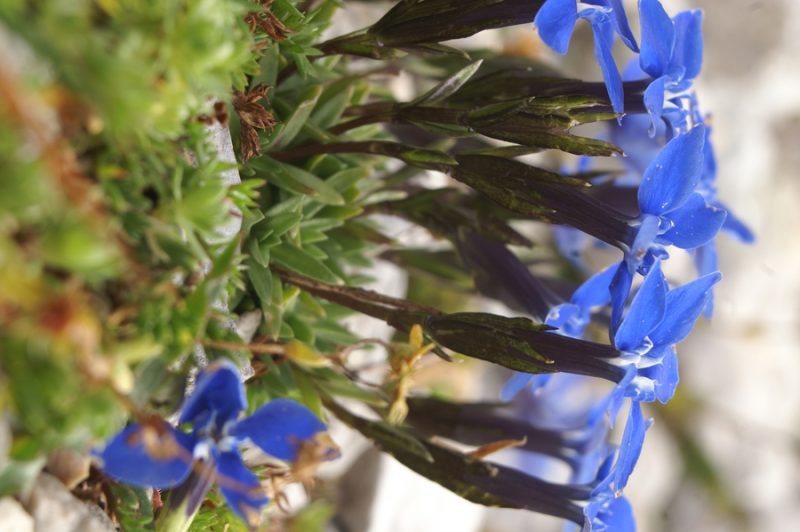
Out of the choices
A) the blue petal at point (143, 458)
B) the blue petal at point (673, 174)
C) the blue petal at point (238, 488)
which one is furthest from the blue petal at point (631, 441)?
the blue petal at point (143, 458)

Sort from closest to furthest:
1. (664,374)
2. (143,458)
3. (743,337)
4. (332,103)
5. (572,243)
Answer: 1. (143,458)
2. (664,374)
3. (332,103)
4. (572,243)
5. (743,337)

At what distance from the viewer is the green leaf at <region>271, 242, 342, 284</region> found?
5.55ft

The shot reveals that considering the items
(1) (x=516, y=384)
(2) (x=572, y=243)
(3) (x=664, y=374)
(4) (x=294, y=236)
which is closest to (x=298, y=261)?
(4) (x=294, y=236)

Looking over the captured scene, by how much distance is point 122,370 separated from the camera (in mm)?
980

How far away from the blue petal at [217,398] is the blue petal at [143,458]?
0.24 feet

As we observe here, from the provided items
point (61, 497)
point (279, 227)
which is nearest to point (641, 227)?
point (279, 227)

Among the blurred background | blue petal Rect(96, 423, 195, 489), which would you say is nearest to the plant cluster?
blue petal Rect(96, 423, 195, 489)

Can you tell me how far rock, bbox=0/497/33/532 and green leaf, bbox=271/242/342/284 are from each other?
0.74m

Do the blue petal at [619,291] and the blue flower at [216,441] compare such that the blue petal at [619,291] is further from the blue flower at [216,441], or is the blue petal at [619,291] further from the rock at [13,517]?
the rock at [13,517]

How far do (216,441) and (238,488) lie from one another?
0.25 ft

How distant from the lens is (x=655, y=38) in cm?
155

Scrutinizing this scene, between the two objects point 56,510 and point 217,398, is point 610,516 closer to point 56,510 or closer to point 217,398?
point 217,398

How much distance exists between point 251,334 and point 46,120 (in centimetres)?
79

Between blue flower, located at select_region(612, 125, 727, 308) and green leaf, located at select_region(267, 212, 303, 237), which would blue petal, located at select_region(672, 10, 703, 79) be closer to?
blue flower, located at select_region(612, 125, 727, 308)
